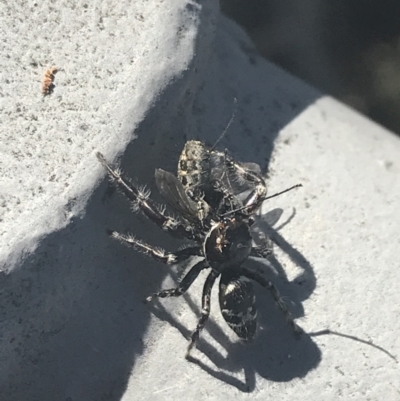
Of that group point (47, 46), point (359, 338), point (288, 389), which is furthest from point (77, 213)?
point (359, 338)

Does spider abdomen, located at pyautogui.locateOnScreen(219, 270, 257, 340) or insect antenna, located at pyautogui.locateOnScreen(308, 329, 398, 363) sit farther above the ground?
insect antenna, located at pyautogui.locateOnScreen(308, 329, 398, 363)

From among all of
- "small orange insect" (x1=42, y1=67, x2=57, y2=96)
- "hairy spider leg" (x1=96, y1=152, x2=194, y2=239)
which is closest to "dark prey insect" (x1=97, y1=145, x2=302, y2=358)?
"hairy spider leg" (x1=96, y1=152, x2=194, y2=239)

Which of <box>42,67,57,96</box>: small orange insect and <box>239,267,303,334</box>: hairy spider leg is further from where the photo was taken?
<box>239,267,303,334</box>: hairy spider leg

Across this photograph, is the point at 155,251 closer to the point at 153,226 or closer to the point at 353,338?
the point at 153,226

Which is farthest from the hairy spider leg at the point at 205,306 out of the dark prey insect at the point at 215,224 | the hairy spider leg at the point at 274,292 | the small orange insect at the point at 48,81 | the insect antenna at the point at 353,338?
the small orange insect at the point at 48,81

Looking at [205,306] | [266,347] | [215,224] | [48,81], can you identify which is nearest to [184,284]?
[205,306]

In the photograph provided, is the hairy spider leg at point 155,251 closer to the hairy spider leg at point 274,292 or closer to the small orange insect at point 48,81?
the hairy spider leg at point 274,292

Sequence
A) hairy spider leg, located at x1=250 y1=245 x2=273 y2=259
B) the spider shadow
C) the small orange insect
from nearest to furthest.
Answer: the small orange insect → the spider shadow → hairy spider leg, located at x1=250 y1=245 x2=273 y2=259

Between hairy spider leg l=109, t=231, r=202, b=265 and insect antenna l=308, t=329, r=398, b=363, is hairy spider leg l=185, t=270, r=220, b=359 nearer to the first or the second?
hairy spider leg l=109, t=231, r=202, b=265
